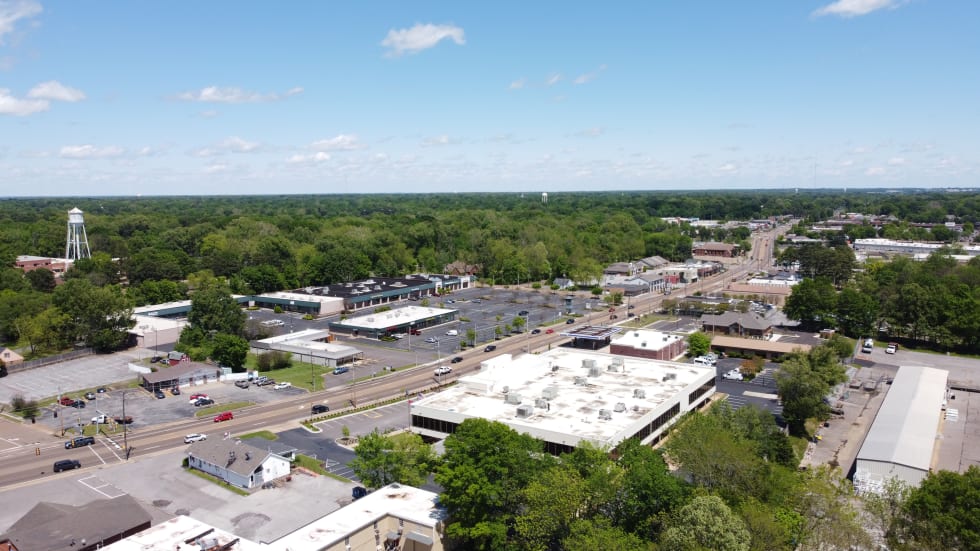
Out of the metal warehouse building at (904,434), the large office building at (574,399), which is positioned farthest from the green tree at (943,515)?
the large office building at (574,399)

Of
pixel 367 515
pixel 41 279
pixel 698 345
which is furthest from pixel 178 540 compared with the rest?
pixel 41 279

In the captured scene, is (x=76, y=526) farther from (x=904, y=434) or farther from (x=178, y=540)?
(x=904, y=434)

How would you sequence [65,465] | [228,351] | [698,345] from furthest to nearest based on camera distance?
[698,345] < [228,351] < [65,465]

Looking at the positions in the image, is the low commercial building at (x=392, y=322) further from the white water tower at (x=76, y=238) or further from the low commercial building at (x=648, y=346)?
the white water tower at (x=76, y=238)

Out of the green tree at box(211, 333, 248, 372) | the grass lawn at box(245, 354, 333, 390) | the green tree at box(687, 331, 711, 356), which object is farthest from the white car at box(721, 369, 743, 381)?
the green tree at box(211, 333, 248, 372)

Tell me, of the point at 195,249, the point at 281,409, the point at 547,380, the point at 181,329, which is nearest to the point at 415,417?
the point at 547,380

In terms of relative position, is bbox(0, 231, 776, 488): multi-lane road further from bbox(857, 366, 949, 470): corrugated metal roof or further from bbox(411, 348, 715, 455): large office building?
bbox(857, 366, 949, 470): corrugated metal roof
